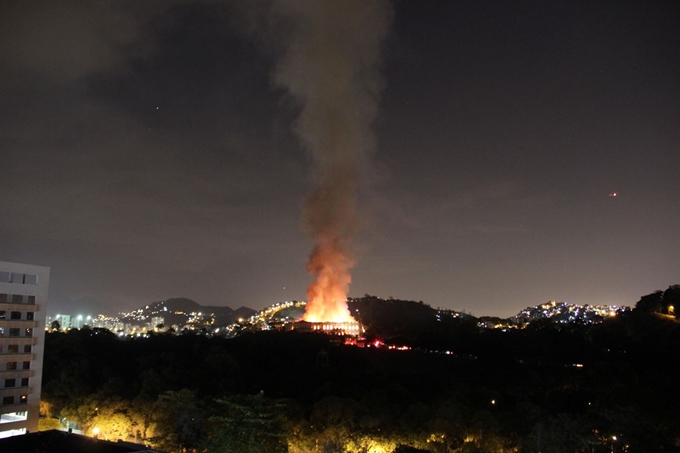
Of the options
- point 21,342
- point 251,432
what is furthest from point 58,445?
point 21,342

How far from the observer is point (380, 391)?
34656mm

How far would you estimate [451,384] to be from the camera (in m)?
42.0

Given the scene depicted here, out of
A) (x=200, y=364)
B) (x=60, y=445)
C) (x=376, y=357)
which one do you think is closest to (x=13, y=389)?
(x=60, y=445)

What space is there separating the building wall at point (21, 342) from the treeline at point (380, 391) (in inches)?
94.2

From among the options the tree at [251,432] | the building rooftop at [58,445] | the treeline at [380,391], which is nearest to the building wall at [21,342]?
the treeline at [380,391]

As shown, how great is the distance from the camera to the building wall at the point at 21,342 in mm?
31922

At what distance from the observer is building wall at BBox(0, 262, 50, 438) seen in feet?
105

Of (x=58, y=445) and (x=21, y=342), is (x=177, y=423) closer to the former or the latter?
(x=58, y=445)

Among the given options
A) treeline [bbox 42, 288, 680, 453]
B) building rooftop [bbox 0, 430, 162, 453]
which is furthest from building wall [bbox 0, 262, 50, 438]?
building rooftop [bbox 0, 430, 162, 453]

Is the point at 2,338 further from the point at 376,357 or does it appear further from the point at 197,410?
the point at 376,357

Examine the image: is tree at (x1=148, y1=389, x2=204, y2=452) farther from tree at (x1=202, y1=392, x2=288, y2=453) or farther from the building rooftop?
the building rooftop

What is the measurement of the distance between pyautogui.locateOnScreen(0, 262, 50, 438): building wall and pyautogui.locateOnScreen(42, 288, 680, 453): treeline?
239 centimetres

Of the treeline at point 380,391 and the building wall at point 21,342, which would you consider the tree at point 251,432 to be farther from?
the building wall at point 21,342

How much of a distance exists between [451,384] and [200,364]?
2054 cm
